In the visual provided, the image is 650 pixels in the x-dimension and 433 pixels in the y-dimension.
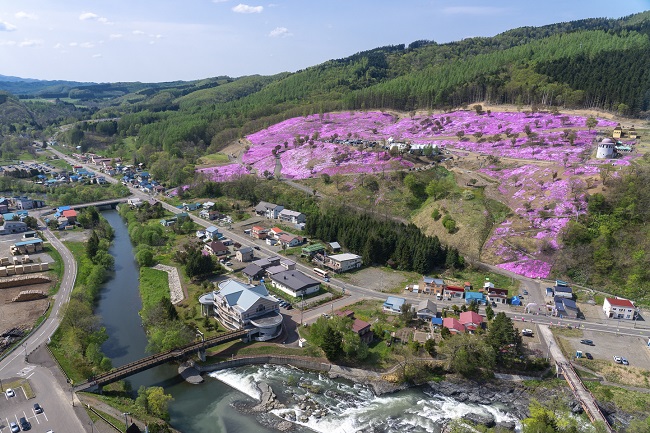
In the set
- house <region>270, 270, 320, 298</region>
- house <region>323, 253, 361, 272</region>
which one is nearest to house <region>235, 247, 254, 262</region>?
house <region>270, 270, 320, 298</region>

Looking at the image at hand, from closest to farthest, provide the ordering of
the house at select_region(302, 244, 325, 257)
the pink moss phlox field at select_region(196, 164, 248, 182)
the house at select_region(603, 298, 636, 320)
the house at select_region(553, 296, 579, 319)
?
the house at select_region(603, 298, 636, 320) < the house at select_region(553, 296, 579, 319) < the house at select_region(302, 244, 325, 257) < the pink moss phlox field at select_region(196, 164, 248, 182)

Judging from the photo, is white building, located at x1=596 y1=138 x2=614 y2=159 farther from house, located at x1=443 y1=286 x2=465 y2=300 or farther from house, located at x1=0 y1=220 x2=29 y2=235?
house, located at x1=0 y1=220 x2=29 y2=235

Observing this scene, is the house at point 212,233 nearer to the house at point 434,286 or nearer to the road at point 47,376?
the road at point 47,376

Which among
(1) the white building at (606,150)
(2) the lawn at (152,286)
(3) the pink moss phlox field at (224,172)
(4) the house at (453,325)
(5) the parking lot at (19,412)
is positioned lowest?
(2) the lawn at (152,286)

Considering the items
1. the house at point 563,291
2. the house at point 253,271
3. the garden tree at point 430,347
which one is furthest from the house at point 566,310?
the house at point 253,271

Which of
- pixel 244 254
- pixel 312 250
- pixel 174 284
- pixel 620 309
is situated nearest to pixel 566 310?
pixel 620 309

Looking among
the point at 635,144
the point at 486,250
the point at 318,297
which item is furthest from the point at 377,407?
the point at 635,144

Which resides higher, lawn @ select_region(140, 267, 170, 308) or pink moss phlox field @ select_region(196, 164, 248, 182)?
pink moss phlox field @ select_region(196, 164, 248, 182)

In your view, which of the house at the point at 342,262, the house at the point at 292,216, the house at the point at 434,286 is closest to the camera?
the house at the point at 434,286
